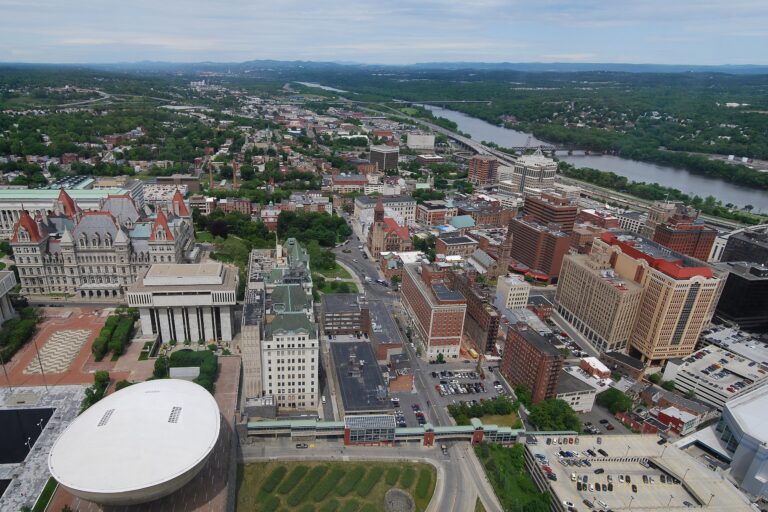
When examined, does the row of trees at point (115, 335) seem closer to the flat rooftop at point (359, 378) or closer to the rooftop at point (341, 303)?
the rooftop at point (341, 303)

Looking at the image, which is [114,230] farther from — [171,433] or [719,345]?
[719,345]

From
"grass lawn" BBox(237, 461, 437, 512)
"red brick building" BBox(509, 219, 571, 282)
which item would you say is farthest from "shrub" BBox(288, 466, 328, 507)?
"red brick building" BBox(509, 219, 571, 282)

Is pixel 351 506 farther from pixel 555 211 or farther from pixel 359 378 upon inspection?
pixel 555 211

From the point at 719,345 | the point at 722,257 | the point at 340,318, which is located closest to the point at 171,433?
the point at 340,318

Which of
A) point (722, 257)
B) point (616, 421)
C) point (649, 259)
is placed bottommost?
point (616, 421)

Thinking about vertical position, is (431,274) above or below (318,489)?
above

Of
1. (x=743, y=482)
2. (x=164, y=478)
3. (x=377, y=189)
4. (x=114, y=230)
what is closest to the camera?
(x=164, y=478)
